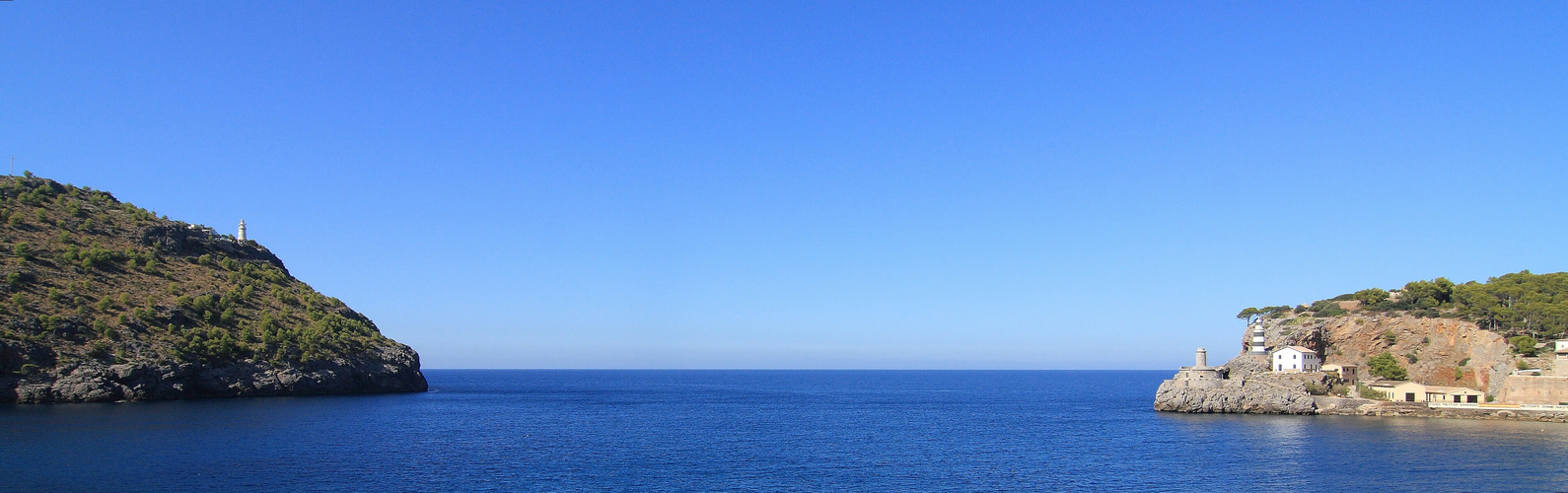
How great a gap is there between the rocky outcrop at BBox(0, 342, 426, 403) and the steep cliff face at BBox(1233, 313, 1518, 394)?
109145mm

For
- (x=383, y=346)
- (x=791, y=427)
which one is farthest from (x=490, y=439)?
(x=383, y=346)

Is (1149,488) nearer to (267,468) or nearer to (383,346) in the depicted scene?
(267,468)

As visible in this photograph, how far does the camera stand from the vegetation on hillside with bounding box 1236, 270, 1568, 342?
91875 mm

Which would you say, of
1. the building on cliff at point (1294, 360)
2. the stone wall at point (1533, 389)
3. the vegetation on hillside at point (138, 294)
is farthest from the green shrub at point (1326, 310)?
the vegetation on hillside at point (138, 294)

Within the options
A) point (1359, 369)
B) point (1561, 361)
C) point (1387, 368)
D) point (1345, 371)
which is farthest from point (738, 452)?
point (1561, 361)

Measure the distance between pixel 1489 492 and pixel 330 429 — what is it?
72377mm

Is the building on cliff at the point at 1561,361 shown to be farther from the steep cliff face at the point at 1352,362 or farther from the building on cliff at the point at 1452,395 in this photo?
the building on cliff at the point at 1452,395

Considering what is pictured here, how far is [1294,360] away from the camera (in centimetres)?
9419

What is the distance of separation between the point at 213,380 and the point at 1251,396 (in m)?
107

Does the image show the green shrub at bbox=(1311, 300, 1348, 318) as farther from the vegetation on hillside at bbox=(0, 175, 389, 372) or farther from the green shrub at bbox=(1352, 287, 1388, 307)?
the vegetation on hillside at bbox=(0, 175, 389, 372)

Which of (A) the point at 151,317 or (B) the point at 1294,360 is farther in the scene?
(A) the point at 151,317

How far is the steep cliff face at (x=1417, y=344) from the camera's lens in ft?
293

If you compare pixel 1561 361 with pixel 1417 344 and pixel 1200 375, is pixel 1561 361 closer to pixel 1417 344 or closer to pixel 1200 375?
pixel 1417 344

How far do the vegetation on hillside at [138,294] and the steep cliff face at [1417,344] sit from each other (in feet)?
378
